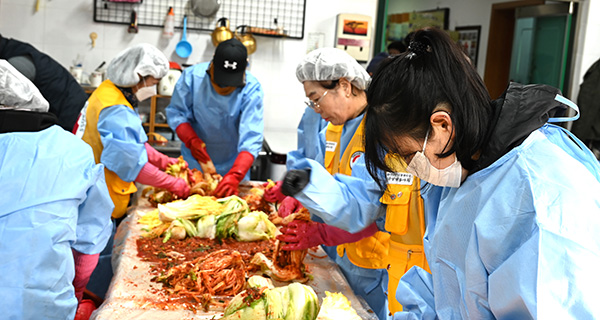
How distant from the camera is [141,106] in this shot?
5.98 meters

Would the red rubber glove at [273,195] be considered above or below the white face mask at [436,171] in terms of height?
below

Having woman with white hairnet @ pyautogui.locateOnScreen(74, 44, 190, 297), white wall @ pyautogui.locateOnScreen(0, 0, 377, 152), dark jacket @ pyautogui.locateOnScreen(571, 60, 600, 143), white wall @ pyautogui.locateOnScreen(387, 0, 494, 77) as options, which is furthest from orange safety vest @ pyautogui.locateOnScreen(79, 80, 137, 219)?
white wall @ pyautogui.locateOnScreen(387, 0, 494, 77)

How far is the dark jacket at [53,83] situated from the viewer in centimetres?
442

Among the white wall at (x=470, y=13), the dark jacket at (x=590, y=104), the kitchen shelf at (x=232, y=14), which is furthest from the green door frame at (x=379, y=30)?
the white wall at (x=470, y=13)

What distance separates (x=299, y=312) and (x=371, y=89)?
833mm

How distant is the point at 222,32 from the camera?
5.82m

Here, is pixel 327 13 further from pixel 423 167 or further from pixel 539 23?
pixel 423 167

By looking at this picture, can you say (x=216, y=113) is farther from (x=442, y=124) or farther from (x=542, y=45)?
(x=542, y=45)

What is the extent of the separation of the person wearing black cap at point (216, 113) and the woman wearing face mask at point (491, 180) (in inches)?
101

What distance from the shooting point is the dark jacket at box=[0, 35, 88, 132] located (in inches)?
174

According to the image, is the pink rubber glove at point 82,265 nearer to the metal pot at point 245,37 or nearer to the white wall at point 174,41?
the white wall at point 174,41

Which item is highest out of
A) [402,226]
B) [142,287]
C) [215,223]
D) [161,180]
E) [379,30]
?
[379,30]

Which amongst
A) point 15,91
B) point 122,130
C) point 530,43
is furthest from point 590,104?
point 15,91

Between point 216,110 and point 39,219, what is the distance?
2526mm
